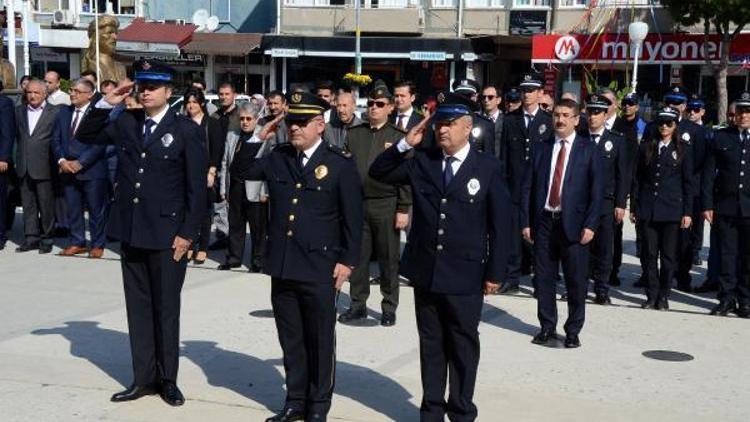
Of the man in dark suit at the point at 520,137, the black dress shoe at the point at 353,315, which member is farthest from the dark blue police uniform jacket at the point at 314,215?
the man in dark suit at the point at 520,137

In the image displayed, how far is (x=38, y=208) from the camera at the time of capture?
41.2ft

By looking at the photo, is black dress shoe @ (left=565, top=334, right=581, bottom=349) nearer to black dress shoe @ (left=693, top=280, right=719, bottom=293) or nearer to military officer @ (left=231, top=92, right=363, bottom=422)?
military officer @ (left=231, top=92, right=363, bottom=422)

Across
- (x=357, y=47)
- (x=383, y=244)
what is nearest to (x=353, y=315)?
(x=383, y=244)

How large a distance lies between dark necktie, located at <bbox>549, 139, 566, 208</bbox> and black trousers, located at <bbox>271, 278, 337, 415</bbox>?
276 centimetres

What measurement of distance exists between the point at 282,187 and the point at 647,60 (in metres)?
28.1

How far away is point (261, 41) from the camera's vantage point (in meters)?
37.2

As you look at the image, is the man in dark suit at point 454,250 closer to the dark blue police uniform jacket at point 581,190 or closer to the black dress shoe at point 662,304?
the dark blue police uniform jacket at point 581,190

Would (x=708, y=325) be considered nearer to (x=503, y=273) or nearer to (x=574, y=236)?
(x=574, y=236)

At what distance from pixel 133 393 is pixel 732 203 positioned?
5.71 meters

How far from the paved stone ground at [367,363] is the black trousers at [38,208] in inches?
80.9

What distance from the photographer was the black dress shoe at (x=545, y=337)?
821 cm

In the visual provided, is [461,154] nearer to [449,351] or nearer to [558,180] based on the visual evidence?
[449,351]

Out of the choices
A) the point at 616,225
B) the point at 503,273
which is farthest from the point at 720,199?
the point at 503,273

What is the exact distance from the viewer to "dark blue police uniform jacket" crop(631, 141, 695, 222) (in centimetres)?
959
